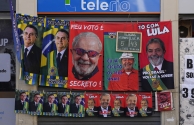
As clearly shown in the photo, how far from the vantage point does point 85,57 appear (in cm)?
1020

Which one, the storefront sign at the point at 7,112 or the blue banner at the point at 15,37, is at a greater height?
the blue banner at the point at 15,37

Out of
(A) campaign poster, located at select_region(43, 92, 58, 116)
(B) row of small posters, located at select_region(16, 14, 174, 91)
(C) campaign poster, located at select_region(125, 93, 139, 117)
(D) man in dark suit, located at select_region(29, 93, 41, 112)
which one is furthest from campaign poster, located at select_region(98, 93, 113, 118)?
(D) man in dark suit, located at select_region(29, 93, 41, 112)

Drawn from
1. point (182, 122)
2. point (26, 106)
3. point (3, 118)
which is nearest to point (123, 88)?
point (182, 122)

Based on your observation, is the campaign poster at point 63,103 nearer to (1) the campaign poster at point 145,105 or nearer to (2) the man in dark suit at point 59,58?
(2) the man in dark suit at point 59,58

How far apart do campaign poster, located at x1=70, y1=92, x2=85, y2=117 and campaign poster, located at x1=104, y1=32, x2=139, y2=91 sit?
66 cm

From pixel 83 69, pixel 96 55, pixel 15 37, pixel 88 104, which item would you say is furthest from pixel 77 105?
pixel 15 37

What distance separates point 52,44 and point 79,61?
76cm

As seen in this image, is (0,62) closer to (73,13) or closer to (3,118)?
(3,118)

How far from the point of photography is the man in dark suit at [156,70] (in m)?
10.2

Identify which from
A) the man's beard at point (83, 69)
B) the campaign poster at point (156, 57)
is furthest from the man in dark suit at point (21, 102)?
the campaign poster at point (156, 57)

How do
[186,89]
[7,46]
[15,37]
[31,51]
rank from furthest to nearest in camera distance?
[7,46] < [186,89] < [31,51] < [15,37]

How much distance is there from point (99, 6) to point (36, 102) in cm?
274

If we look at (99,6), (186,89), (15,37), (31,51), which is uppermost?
(99,6)

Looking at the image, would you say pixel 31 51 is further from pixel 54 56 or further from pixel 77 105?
pixel 77 105
